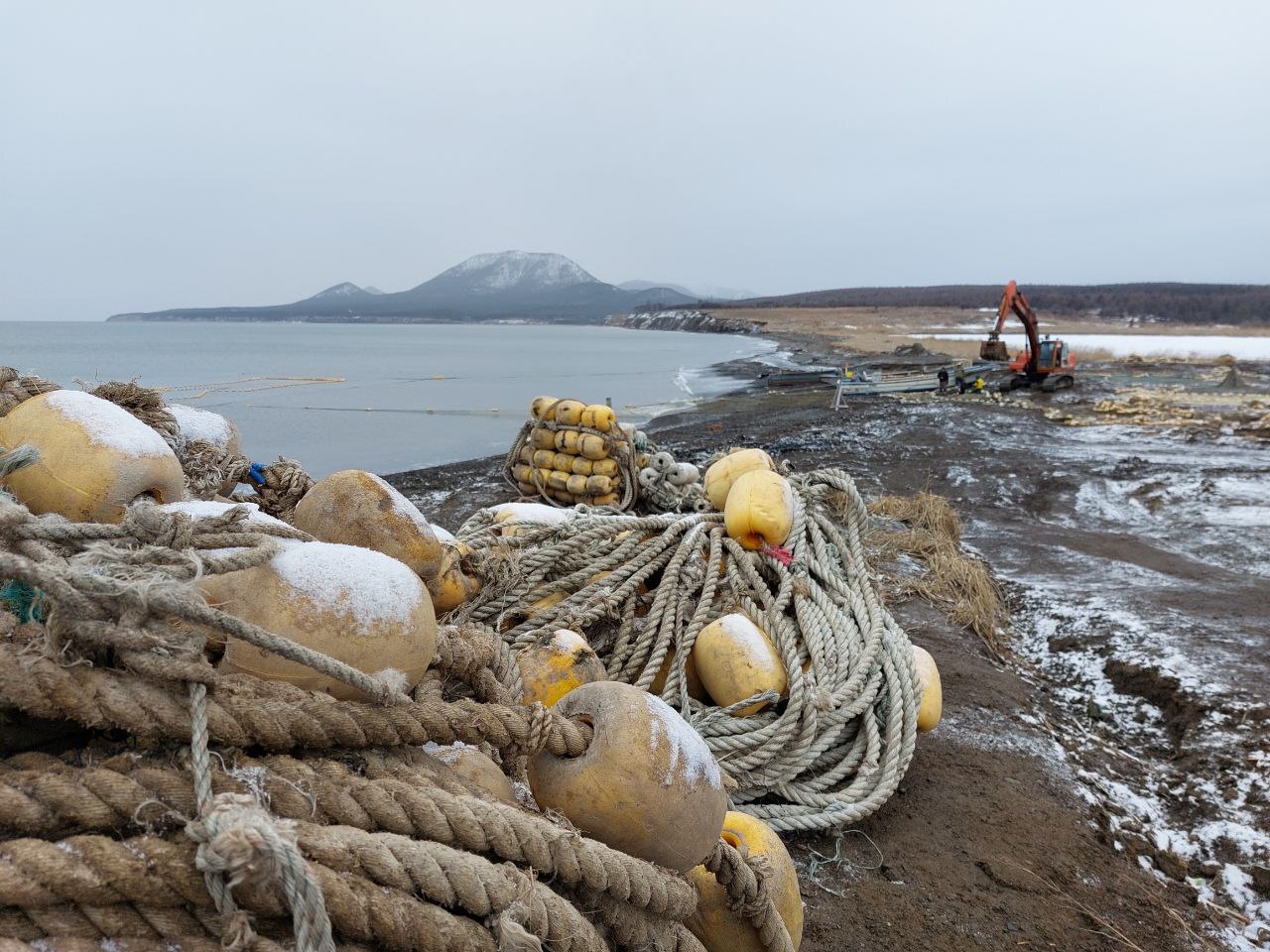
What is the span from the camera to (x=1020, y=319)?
67.2 ft

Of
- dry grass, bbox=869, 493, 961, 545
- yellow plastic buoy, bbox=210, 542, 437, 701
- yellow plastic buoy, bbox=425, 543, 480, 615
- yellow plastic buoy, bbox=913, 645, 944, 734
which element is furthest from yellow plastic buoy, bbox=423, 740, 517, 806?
dry grass, bbox=869, 493, 961, 545

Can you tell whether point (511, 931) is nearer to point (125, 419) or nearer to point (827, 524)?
point (125, 419)

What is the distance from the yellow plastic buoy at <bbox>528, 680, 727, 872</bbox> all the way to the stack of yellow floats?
465 cm

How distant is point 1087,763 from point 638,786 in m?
3.16

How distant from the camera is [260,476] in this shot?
273 centimetres

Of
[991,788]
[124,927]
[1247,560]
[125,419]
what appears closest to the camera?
[124,927]

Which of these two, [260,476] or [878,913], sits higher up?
[260,476]

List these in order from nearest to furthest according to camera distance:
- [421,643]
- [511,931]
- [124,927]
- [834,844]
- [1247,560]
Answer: [124,927], [511,931], [421,643], [834,844], [1247,560]

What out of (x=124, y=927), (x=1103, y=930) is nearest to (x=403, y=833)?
(x=124, y=927)

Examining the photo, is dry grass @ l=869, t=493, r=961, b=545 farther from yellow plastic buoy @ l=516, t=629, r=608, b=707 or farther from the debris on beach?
the debris on beach

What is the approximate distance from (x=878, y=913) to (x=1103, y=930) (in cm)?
72

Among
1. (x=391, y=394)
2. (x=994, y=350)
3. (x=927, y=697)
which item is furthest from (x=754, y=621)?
(x=391, y=394)

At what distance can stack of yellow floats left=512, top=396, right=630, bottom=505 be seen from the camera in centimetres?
637

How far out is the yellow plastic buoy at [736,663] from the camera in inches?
119
